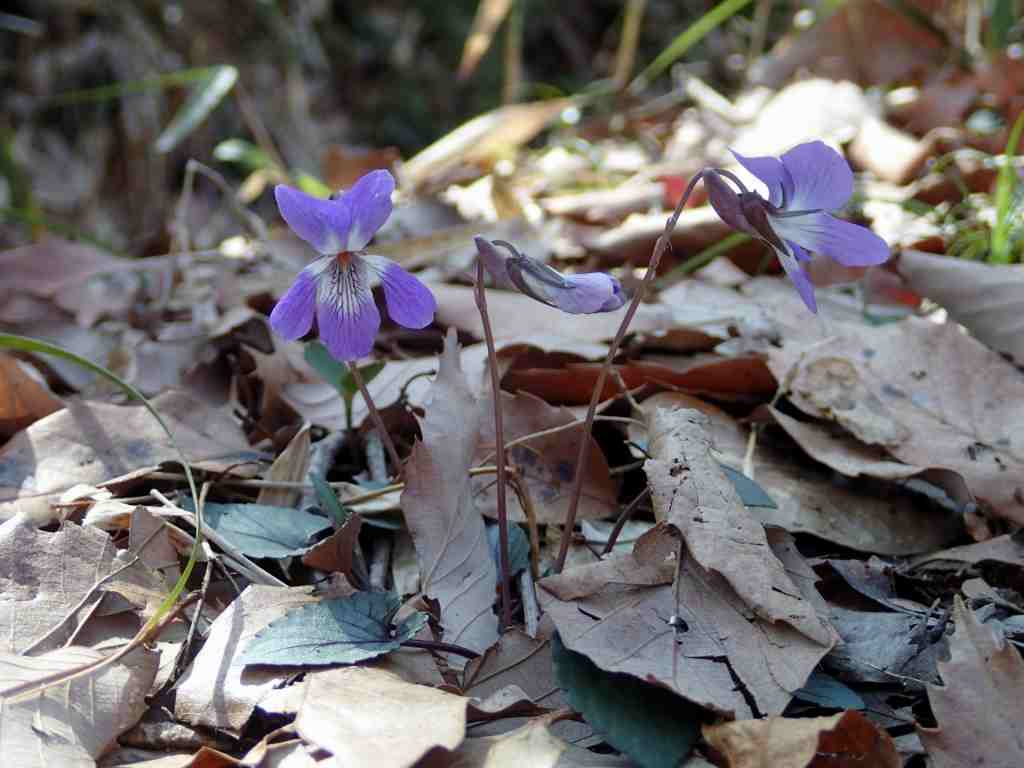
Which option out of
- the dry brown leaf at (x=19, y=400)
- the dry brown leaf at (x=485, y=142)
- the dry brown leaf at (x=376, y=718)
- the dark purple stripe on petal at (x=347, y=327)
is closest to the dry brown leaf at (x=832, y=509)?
the dark purple stripe on petal at (x=347, y=327)

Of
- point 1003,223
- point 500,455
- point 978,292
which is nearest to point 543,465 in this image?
point 500,455

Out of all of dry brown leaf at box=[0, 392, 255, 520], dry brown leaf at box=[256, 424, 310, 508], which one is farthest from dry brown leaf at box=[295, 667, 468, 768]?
dry brown leaf at box=[0, 392, 255, 520]

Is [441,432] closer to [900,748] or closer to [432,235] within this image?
[900,748]

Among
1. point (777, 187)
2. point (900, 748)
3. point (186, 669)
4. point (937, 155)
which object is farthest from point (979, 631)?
point (937, 155)

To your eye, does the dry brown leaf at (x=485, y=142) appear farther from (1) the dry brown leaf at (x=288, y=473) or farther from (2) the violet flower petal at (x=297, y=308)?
(2) the violet flower petal at (x=297, y=308)

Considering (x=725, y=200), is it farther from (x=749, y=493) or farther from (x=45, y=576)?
(x=45, y=576)

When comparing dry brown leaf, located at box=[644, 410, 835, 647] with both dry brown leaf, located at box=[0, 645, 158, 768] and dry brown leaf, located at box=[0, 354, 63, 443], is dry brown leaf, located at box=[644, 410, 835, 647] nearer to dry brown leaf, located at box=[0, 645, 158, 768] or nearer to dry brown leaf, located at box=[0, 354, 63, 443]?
dry brown leaf, located at box=[0, 645, 158, 768]
